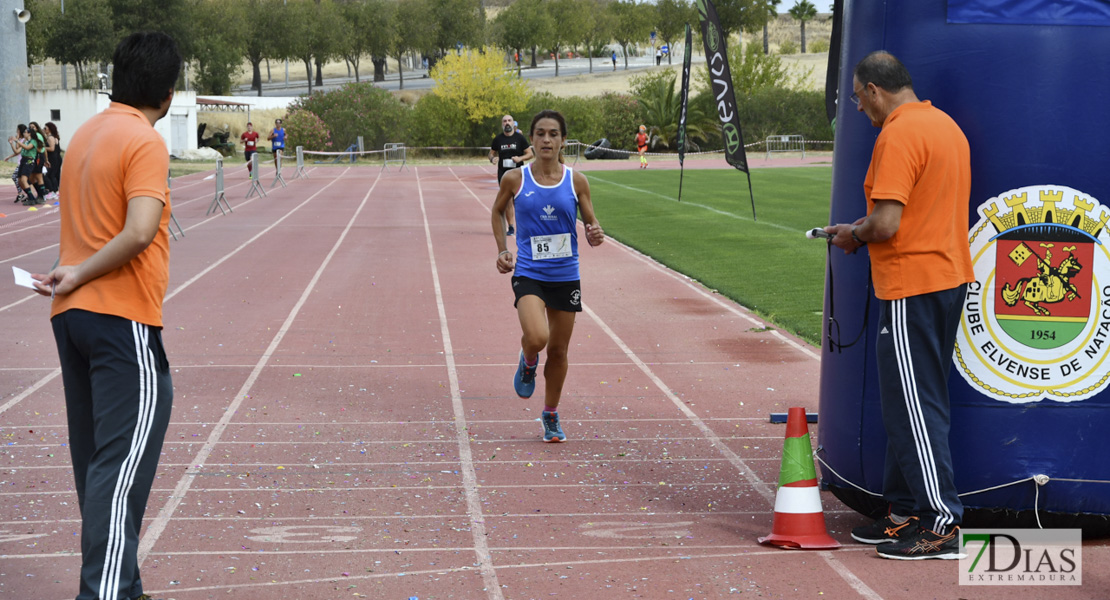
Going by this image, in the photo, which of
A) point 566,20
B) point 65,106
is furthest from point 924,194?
point 566,20

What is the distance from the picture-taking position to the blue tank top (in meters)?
6.39

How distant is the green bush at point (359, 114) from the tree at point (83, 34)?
16.7 meters

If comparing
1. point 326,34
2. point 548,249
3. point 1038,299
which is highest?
point 326,34

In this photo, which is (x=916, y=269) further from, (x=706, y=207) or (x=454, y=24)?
(x=454, y=24)

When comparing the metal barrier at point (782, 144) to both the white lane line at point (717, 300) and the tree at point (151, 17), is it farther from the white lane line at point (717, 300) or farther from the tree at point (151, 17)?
the white lane line at point (717, 300)

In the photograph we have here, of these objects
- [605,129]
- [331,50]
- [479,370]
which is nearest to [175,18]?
[331,50]

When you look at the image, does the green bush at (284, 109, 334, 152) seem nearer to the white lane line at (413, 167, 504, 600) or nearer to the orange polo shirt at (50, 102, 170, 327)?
the white lane line at (413, 167, 504, 600)

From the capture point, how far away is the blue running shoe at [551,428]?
6.55 m

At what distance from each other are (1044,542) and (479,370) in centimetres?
481

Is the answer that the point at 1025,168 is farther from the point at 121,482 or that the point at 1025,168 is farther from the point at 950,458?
the point at 121,482

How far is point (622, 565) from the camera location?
4457mm

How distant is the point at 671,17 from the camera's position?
104 metres

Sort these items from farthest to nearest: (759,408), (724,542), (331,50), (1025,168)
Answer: (331,50), (759,408), (724,542), (1025,168)

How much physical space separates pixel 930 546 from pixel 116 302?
3.08 m
